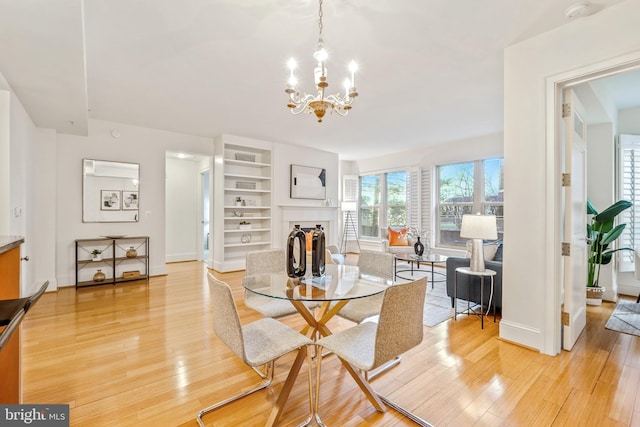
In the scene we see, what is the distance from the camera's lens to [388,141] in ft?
20.1

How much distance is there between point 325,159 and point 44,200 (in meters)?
5.23

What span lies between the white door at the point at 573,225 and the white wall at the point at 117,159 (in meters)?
5.55

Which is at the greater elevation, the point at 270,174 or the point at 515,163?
the point at 270,174

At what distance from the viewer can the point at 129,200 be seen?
500 cm

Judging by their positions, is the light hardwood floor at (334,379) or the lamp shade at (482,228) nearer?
the light hardwood floor at (334,379)

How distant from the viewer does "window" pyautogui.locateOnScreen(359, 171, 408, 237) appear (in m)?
7.38

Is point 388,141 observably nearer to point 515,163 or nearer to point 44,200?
point 515,163

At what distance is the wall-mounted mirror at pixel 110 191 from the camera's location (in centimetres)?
466

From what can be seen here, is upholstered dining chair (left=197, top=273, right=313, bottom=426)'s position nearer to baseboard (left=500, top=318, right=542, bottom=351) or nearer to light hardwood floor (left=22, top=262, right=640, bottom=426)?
light hardwood floor (left=22, top=262, right=640, bottom=426)

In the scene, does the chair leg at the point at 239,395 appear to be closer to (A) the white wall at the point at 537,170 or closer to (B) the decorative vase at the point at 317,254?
(B) the decorative vase at the point at 317,254

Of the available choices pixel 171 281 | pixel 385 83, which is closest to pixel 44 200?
pixel 171 281

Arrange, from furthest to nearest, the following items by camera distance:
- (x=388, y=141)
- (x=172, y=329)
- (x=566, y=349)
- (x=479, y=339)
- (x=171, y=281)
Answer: (x=388, y=141) → (x=171, y=281) → (x=172, y=329) → (x=479, y=339) → (x=566, y=349)

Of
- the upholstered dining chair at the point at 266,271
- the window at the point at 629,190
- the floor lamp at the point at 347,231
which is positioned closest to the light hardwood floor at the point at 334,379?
the upholstered dining chair at the point at 266,271

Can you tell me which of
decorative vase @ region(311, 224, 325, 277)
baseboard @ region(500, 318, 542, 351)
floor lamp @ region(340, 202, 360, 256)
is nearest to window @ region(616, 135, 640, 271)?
baseboard @ region(500, 318, 542, 351)
